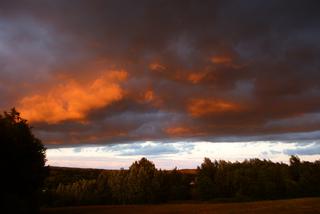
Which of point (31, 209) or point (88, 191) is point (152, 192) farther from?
point (31, 209)

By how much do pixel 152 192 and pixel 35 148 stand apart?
5278 centimetres

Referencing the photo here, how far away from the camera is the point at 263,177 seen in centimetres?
11469

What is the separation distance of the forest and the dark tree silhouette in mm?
46633

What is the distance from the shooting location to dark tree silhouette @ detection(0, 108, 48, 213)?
175ft

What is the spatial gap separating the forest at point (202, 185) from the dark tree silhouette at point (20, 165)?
4663cm

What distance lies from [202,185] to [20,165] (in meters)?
65.1

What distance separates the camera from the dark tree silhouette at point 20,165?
53.3 metres

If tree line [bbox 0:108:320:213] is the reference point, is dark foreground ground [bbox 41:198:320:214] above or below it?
below

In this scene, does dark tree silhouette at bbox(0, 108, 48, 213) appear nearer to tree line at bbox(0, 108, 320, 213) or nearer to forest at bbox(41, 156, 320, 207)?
tree line at bbox(0, 108, 320, 213)

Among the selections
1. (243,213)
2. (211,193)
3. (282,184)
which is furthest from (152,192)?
(243,213)

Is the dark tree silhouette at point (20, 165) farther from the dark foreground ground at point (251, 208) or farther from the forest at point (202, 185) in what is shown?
the forest at point (202, 185)

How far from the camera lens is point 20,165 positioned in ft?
196

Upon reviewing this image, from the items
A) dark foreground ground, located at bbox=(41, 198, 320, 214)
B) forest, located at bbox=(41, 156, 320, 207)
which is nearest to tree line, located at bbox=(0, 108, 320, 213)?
forest, located at bbox=(41, 156, 320, 207)

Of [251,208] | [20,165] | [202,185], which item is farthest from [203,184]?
[20,165]
